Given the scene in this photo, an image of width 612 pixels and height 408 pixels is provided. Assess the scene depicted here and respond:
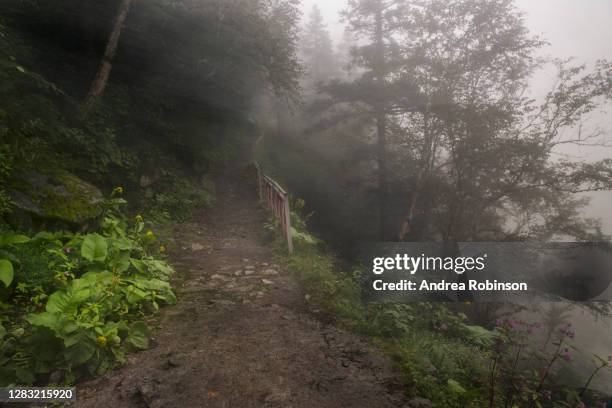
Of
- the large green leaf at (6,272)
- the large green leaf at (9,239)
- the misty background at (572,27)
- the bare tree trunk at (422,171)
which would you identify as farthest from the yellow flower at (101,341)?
the misty background at (572,27)

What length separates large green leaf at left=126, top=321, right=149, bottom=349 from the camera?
142 inches

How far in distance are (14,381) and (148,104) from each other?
10.2 m

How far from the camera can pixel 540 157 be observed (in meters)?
12.2

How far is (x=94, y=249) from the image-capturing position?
13.3 feet

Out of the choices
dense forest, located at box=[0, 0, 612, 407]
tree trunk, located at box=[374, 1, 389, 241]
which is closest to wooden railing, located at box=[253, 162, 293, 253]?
dense forest, located at box=[0, 0, 612, 407]

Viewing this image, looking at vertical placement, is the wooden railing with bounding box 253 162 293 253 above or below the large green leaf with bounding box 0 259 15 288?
above

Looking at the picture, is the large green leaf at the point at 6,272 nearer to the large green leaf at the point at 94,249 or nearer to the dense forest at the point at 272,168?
the dense forest at the point at 272,168

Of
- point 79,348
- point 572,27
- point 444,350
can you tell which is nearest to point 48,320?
point 79,348

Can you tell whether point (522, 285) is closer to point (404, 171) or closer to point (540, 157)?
point (540, 157)

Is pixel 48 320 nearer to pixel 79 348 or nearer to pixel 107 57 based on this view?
pixel 79 348

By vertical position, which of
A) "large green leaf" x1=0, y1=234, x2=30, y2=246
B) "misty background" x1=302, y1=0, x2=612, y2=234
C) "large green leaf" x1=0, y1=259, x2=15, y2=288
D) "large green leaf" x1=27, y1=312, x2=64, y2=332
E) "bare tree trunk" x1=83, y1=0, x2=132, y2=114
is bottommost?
"large green leaf" x1=27, y1=312, x2=64, y2=332

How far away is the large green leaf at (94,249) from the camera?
3971mm

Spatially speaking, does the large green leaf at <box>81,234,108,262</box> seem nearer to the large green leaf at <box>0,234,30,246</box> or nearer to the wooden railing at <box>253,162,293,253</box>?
the large green leaf at <box>0,234,30,246</box>

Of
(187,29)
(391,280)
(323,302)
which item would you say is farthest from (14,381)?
(187,29)
